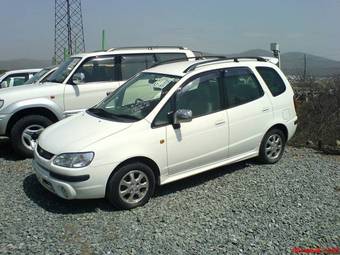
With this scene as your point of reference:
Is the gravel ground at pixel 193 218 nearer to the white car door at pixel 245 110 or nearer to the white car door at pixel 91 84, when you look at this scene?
the white car door at pixel 245 110

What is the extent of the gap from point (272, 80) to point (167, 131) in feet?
7.86

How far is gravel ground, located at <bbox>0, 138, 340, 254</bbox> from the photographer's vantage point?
14.3ft

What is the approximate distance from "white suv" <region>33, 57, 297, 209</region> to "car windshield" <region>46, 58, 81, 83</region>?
2127 millimetres

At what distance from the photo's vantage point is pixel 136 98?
6.06 m

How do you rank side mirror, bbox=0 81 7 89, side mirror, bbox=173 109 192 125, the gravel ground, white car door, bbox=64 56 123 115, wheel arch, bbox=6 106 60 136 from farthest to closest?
side mirror, bbox=0 81 7 89, white car door, bbox=64 56 123 115, wheel arch, bbox=6 106 60 136, side mirror, bbox=173 109 192 125, the gravel ground

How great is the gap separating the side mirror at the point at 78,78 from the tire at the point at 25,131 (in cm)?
92

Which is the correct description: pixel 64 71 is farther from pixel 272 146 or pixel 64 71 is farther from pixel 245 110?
pixel 272 146

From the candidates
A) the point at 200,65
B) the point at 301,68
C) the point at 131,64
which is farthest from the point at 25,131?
the point at 301,68

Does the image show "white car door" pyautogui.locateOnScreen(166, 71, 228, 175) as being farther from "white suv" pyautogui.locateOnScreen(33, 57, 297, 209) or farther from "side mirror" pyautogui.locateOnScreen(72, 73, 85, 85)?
"side mirror" pyautogui.locateOnScreen(72, 73, 85, 85)

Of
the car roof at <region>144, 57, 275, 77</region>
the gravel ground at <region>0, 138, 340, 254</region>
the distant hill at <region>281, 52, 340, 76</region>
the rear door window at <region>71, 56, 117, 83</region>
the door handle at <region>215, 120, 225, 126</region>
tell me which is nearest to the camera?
the gravel ground at <region>0, 138, 340, 254</region>

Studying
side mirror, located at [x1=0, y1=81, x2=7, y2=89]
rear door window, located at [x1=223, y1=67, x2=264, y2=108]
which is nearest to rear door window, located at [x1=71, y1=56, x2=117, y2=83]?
rear door window, located at [x1=223, y1=67, x2=264, y2=108]

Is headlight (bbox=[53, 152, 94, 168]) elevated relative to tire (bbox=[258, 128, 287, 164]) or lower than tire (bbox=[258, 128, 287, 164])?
elevated

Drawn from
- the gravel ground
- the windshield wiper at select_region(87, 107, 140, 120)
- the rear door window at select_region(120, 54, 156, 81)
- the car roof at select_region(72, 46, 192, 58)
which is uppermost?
the car roof at select_region(72, 46, 192, 58)

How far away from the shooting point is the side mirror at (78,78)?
821 centimetres
